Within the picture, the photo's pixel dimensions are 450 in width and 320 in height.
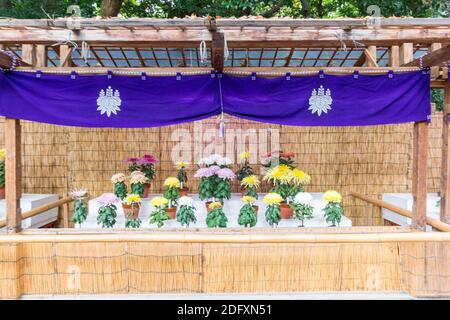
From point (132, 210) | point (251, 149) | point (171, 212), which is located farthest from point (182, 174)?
point (251, 149)

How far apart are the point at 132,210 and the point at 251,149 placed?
293 centimetres

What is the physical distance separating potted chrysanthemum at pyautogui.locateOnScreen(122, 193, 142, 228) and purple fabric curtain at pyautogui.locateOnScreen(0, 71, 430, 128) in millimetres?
1368

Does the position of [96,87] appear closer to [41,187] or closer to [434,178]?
[41,187]

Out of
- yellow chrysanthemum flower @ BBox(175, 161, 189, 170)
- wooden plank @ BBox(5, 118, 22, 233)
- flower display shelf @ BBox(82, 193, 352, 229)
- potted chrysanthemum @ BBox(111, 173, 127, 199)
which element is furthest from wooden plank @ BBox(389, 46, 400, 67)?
wooden plank @ BBox(5, 118, 22, 233)

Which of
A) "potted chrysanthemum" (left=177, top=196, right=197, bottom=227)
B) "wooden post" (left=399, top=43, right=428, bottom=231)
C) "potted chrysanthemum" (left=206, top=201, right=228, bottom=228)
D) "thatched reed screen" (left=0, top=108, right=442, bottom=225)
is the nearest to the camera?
"wooden post" (left=399, top=43, right=428, bottom=231)

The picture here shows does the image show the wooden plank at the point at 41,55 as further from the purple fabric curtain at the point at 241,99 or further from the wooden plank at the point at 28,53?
the purple fabric curtain at the point at 241,99

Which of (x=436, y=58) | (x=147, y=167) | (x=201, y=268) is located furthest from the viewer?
(x=147, y=167)

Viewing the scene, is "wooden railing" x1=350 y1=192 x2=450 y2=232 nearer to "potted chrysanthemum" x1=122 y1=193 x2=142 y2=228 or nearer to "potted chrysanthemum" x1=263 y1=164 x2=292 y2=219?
"potted chrysanthemum" x1=263 y1=164 x2=292 y2=219

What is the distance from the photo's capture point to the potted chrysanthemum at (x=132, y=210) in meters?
5.20

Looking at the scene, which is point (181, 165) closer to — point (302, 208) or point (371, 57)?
point (302, 208)

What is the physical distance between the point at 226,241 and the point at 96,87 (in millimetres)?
2680

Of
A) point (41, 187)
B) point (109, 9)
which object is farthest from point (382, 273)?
point (109, 9)

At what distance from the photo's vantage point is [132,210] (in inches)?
216

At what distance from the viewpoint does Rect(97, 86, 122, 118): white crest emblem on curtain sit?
4680 mm
